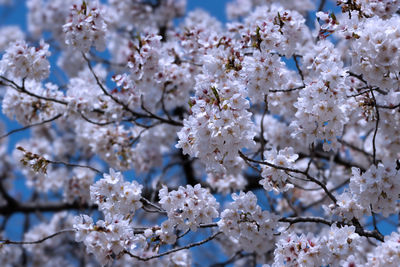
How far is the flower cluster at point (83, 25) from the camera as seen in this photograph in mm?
4207

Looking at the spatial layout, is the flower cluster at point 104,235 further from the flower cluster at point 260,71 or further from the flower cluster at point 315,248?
the flower cluster at point 260,71

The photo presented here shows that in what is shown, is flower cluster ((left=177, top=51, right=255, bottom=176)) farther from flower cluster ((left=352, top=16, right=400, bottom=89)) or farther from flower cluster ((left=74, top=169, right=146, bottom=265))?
flower cluster ((left=352, top=16, right=400, bottom=89))

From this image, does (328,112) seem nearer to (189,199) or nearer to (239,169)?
(189,199)

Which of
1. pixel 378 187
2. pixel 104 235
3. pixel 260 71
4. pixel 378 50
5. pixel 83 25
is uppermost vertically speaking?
pixel 83 25

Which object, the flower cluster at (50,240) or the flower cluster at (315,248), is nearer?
the flower cluster at (315,248)

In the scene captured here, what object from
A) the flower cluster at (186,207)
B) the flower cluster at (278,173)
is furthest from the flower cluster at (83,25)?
the flower cluster at (278,173)

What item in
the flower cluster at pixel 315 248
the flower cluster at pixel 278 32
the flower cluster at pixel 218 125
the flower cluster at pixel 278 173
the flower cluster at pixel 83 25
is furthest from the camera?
the flower cluster at pixel 83 25

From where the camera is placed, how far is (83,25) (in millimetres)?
4223

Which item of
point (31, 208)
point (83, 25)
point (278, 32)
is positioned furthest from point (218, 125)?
point (31, 208)

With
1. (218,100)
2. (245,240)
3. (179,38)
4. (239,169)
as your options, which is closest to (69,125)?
(179,38)

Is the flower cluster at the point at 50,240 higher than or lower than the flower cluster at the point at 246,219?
higher

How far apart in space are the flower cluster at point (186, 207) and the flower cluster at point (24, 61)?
5.96 feet

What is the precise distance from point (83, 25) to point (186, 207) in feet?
6.38

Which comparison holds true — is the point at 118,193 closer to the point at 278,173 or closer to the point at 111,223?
the point at 111,223
